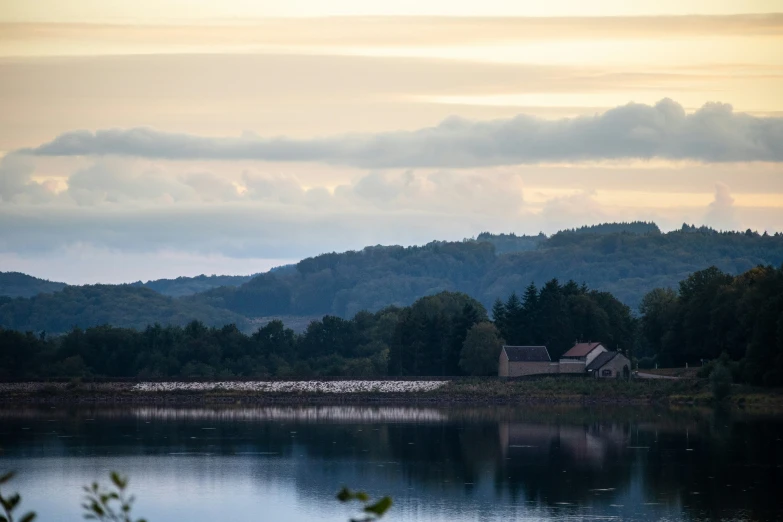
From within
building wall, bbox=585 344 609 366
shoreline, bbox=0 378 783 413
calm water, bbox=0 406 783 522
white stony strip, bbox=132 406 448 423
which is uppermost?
building wall, bbox=585 344 609 366

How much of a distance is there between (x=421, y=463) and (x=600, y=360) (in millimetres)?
45152

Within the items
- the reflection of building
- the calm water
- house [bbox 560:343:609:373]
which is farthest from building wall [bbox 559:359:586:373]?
the reflection of building

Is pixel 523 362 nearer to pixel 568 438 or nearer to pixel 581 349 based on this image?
pixel 581 349

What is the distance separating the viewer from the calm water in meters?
40.4

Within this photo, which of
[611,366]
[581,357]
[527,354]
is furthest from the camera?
[581,357]

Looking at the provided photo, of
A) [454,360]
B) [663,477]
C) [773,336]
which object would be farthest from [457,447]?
[454,360]

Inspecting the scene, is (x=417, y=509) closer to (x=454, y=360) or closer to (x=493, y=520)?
(x=493, y=520)

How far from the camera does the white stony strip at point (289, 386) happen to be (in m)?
95.2

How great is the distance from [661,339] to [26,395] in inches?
2167

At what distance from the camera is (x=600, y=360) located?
9450cm

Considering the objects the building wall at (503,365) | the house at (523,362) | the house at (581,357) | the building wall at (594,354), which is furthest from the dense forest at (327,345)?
the building wall at (594,354)

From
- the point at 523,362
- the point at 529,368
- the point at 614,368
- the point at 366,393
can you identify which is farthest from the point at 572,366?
the point at 366,393

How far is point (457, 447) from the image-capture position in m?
57.6

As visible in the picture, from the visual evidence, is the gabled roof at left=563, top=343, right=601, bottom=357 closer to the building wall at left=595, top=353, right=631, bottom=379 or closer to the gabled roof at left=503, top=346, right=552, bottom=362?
the gabled roof at left=503, top=346, right=552, bottom=362
